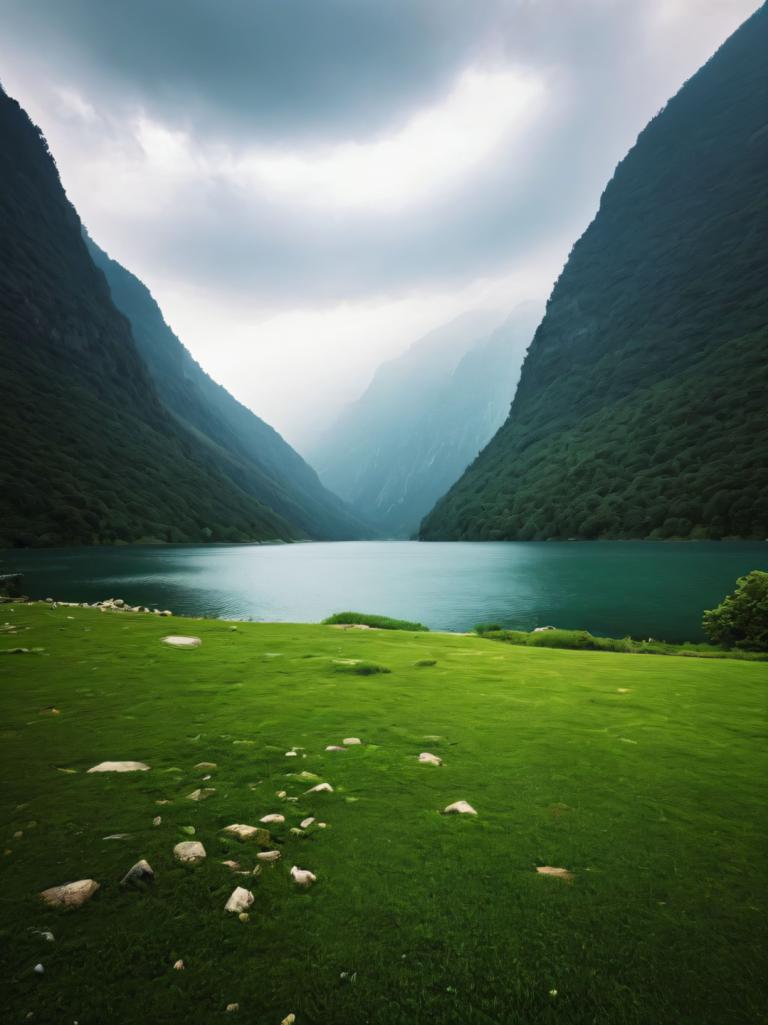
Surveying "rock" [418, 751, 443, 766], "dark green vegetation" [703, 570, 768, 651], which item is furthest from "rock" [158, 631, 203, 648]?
"dark green vegetation" [703, 570, 768, 651]

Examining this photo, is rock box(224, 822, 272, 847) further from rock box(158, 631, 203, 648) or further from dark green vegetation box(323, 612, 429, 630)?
dark green vegetation box(323, 612, 429, 630)

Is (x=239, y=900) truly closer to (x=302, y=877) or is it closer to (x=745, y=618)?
(x=302, y=877)

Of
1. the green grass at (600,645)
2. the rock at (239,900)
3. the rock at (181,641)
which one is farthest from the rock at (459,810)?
the green grass at (600,645)

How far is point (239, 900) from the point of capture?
413cm

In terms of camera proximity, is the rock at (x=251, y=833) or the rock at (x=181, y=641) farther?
the rock at (x=181, y=641)

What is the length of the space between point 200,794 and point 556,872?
13.1ft

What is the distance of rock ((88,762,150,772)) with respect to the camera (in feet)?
21.7

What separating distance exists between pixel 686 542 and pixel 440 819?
14797 centimetres

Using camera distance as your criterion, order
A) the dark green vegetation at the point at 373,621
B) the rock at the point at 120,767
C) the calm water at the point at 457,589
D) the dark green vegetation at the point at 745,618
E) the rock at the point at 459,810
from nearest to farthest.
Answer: the rock at the point at 459,810 < the rock at the point at 120,767 < the dark green vegetation at the point at 745,618 < the dark green vegetation at the point at 373,621 < the calm water at the point at 457,589

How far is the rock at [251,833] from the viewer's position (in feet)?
16.5

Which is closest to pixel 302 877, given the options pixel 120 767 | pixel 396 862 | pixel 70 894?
pixel 396 862

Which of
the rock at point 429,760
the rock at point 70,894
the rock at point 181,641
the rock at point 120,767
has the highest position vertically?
the rock at point 70,894

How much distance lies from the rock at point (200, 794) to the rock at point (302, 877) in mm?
1898

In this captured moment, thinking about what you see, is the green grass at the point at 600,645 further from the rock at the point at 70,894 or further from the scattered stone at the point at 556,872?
the rock at the point at 70,894
